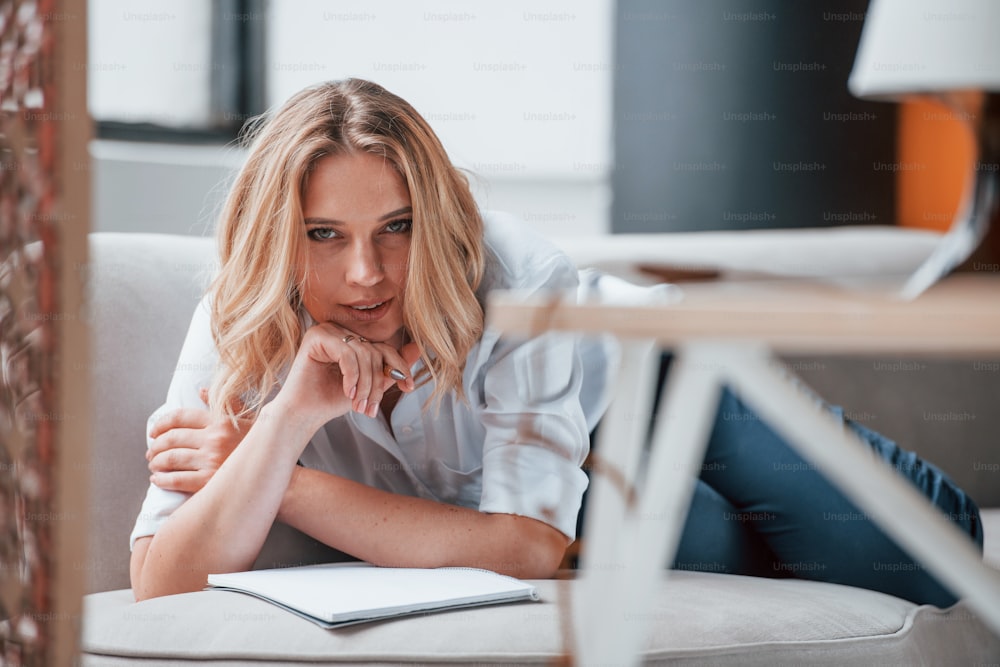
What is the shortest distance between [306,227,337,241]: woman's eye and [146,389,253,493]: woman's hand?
22 cm

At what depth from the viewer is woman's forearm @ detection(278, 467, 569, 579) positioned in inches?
43.2

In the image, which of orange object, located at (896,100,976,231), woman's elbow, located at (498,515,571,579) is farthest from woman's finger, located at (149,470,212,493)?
orange object, located at (896,100,976,231)

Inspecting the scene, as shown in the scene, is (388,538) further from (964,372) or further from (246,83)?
(246,83)

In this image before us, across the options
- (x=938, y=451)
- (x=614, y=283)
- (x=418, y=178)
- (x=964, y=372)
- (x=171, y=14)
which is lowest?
(x=938, y=451)

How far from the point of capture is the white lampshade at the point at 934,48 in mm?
793

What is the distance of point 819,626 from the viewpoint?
0.98 meters

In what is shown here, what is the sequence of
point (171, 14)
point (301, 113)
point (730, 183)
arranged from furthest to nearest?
point (730, 183)
point (171, 14)
point (301, 113)

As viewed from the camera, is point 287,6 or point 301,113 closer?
point 301,113

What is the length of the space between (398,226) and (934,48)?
611mm

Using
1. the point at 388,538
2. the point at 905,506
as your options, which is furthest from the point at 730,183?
the point at 905,506

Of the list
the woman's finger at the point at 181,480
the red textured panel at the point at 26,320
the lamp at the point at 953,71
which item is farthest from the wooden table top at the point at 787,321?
the woman's finger at the point at 181,480

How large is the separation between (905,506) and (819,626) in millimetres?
382

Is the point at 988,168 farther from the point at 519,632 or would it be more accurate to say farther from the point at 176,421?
the point at 176,421

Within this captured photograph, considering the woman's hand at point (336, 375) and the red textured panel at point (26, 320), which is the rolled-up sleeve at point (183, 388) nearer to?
the woman's hand at point (336, 375)
